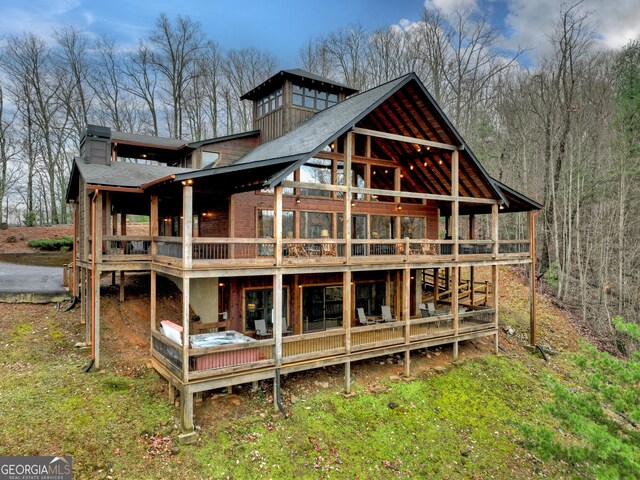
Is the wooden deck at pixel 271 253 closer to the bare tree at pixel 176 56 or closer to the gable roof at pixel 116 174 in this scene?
the gable roof at pixel 116 174

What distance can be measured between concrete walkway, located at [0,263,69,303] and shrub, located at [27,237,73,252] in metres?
4.53

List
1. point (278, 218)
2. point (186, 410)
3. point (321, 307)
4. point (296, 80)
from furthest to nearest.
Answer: point (296, 80) → point (321, 307) → point (278, 218) → point (186, 410)

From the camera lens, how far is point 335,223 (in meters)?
14.5

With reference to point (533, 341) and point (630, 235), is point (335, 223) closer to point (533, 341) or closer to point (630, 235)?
point (533, 341)

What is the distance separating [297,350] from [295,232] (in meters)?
4.69

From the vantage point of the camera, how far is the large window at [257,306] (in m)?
13.0

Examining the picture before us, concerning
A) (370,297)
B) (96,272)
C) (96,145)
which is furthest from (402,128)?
(96,145)

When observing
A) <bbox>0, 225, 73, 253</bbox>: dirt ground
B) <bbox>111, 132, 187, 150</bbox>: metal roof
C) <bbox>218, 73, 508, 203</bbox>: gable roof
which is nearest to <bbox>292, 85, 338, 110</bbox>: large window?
<bbox>218, 73, 508, 203</bbox>: gable roof

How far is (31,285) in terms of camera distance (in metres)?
15.7

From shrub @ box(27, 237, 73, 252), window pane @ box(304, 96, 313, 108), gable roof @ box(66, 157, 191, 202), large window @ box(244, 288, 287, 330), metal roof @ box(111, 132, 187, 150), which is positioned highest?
window pane @ box(304, 96, 313, 108)

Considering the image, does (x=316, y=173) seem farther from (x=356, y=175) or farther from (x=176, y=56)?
(x=176, y=56)

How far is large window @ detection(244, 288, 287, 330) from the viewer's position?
Result: 513 inches

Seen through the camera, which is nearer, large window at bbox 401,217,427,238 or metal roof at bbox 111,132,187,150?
large window at bbox 401,217,427,238

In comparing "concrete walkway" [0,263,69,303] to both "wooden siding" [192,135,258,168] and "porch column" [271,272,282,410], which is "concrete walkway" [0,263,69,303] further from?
"porch column" [271,272,282,410]
